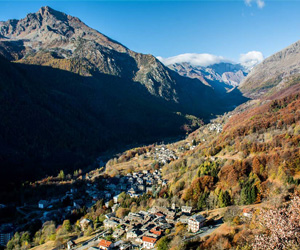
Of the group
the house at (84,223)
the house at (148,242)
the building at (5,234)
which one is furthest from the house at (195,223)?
the building at (5,234)

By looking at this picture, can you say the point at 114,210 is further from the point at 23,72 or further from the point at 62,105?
the point at 23,72

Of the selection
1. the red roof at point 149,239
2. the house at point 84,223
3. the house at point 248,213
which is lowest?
the house at point 84,223

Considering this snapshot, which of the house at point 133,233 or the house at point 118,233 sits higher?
the house at point 133,233

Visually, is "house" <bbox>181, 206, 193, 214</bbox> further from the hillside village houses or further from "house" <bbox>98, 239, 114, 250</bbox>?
"house" <bbox>98, 239, 114, 250</bbox>

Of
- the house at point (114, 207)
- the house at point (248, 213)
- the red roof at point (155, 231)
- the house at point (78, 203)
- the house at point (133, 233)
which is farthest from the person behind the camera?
the house at point (78, 203)

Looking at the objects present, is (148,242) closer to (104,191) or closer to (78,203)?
(78,203)

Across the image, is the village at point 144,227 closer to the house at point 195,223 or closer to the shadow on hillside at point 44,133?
the house at point 195,223

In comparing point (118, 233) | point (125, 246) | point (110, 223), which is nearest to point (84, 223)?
point (110, 223)

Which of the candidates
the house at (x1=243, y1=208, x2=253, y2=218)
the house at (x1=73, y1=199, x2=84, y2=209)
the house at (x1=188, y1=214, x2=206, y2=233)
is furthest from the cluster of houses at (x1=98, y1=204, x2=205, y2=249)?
the house at (x1=73, y1=199, x2=84, y2=209)
